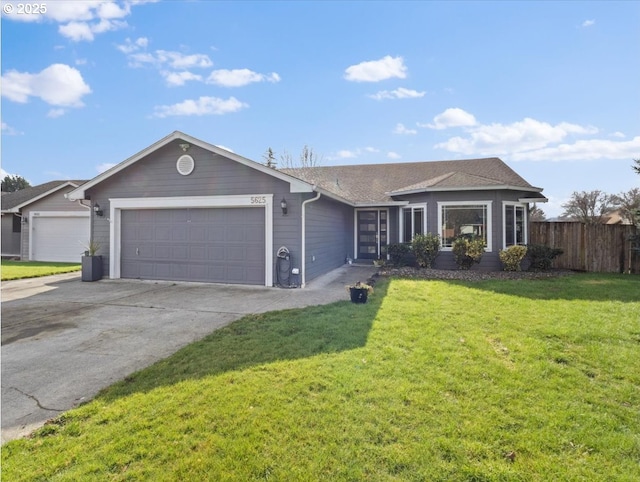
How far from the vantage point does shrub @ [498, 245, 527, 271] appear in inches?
431

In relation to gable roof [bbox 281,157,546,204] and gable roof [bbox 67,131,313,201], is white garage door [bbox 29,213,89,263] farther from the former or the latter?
gable roof [bbox 281,157,546,204]

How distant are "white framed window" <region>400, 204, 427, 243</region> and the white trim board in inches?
242

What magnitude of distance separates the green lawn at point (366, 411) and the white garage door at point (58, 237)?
49.8ft

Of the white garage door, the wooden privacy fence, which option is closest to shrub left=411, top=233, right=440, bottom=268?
the wooden privacy fence

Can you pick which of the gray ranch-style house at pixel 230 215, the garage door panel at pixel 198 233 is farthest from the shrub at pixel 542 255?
the garage door panel at pixel 198 233

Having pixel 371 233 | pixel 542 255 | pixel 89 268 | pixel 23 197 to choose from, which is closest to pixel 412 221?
pixel 371 233

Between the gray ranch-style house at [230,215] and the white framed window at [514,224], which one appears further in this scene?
the white framed window at [514,224]

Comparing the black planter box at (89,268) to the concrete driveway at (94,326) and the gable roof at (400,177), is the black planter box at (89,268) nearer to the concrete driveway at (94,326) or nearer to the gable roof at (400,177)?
the concrete driveway at (94,326)

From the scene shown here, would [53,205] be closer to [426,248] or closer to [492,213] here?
[426,248]

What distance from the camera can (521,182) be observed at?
14.0 meters

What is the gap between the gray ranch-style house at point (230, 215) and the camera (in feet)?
29.2

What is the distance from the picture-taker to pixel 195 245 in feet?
31.3

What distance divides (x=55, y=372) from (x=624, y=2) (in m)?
12.2

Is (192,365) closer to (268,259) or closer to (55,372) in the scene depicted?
(55,372)
